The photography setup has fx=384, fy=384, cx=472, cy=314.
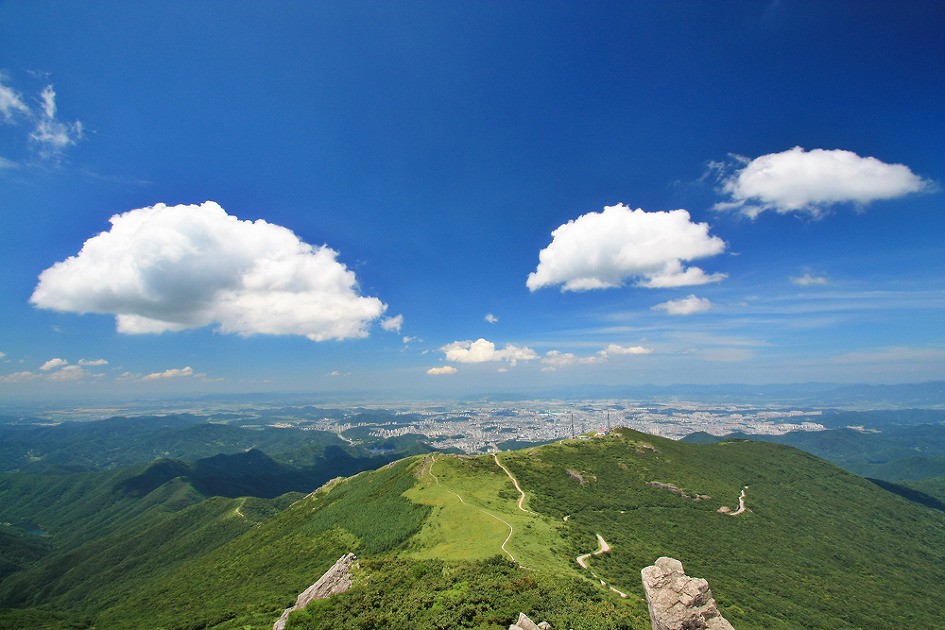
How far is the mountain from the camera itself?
3719 centimetres

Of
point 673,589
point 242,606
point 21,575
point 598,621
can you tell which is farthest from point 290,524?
point 21,575

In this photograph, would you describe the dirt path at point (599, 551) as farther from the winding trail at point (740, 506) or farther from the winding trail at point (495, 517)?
the winding trail at point (740, 506)

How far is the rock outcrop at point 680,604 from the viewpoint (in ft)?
83.0

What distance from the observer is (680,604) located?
2577cm

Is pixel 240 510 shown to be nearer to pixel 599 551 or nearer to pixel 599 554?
pixel 599 551

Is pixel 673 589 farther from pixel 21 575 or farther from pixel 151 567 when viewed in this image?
pixel 21 575

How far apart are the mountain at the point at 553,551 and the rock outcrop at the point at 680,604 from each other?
6198mm

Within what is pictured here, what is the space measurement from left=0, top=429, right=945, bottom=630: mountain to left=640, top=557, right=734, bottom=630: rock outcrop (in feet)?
20.3

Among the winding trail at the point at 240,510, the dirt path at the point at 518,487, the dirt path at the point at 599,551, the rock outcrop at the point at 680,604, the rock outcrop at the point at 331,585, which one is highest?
the rock outcrop at the point at 680,604

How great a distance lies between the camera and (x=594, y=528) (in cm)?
7250

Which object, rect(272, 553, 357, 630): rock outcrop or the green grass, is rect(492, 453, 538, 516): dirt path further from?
rect(272, 553, 357, 630): rock outcrop

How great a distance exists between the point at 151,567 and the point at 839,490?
251 metres

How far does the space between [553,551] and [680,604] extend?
3474 cm

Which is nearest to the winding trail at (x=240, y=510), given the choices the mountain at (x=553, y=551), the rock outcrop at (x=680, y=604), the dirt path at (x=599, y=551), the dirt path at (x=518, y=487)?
the mountain at (x=553, y=551)
